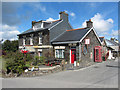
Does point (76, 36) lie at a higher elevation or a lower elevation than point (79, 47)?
higher

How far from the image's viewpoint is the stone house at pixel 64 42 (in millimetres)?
15172

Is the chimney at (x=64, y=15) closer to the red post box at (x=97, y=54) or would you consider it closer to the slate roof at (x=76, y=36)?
the slate roof at (x=76, y=36)

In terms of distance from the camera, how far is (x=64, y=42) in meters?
16.2

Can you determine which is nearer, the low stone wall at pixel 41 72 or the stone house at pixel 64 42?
the low stone wall at pixel 41 72

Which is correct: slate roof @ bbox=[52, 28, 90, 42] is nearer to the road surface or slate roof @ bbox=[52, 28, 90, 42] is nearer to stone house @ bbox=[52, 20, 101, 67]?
stone house @ bbox=[52, 20, 101, 67]

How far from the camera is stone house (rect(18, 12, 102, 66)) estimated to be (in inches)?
597

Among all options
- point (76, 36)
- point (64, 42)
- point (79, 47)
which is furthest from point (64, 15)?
point (79, 47)

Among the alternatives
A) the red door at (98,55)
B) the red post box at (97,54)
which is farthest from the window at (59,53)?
the red door at (98,55)

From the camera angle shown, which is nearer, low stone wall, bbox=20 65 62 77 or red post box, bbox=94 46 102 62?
low stone wall, bbox=20 65 62 77

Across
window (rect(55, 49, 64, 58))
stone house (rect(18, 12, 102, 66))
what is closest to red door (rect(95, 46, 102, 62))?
stone house (rect(18, 12, 102, 66))

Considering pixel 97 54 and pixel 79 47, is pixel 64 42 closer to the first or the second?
pixel 79 47

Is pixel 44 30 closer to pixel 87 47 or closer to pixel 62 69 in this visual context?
pixel 87 47

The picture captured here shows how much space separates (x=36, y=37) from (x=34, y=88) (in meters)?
15.0

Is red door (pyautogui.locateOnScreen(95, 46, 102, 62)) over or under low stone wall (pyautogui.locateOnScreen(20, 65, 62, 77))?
over
